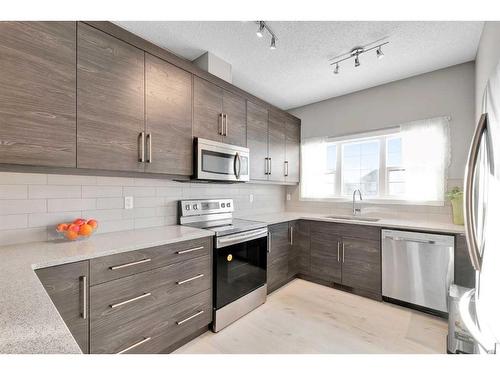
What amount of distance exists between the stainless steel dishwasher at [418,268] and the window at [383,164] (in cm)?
68

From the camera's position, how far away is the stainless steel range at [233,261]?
1.95 m

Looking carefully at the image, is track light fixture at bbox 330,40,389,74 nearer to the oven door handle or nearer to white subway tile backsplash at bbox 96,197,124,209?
the oven door handle

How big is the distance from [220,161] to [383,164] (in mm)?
2173

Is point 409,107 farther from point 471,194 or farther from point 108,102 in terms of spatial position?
point 108,102

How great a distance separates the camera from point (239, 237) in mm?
2102

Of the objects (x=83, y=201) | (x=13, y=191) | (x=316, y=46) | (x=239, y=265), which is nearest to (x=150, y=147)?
(x=83, y=201)

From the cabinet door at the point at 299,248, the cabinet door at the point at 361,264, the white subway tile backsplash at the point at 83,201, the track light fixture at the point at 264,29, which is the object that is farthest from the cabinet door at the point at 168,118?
the cabinet door at the point at 361,264

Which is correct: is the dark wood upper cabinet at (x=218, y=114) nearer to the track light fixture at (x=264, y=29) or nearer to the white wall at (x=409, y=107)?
the track light fixture at (x=264, y=29)

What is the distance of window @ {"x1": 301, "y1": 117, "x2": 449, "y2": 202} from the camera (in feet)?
8.58

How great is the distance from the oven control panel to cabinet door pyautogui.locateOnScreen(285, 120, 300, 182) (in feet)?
3.50

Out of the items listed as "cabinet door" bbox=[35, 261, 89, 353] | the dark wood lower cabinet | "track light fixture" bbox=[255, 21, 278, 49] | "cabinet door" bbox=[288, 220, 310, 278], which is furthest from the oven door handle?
"track light fixture" bbox=[255, 21, 278, 49]

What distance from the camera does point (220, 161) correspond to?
2312 millimetres

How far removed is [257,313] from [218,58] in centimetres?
257
